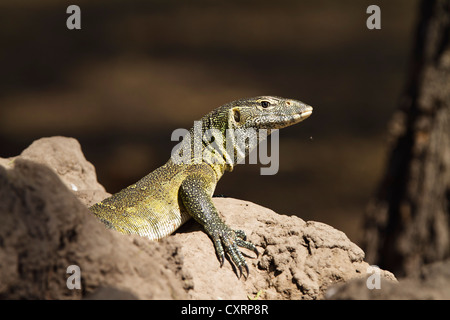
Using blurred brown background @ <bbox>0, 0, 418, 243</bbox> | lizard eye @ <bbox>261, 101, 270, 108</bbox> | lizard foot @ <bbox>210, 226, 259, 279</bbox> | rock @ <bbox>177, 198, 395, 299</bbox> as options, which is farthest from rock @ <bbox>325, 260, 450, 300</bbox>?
blurred brown background @ <bbox>0, 0, 418, 243</bbox>

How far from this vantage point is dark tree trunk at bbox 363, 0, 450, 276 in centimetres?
865

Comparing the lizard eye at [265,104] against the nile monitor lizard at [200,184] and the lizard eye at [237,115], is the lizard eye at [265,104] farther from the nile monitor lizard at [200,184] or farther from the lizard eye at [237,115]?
the lizard eye at [237,115]

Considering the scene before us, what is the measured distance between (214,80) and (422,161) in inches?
303

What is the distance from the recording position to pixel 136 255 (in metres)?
4.25

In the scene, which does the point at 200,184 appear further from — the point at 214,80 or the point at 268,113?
the point at 214,80

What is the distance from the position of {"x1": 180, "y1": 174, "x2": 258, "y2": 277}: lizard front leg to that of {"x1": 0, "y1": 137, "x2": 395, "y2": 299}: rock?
3.5 inches

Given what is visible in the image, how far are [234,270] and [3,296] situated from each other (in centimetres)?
236

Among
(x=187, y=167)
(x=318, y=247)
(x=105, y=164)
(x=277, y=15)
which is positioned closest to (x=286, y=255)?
(x=318, y=247)

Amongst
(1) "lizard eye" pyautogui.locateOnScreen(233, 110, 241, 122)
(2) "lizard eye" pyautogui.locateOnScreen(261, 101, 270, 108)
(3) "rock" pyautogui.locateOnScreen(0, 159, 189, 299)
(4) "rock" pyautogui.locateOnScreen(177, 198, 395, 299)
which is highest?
(2) "lizard eye" pyautogui.locateOnScreen(261, 101, 270, 108)

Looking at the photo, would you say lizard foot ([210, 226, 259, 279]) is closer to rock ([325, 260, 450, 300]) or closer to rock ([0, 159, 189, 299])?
rock ([0, 159, 189, 299])

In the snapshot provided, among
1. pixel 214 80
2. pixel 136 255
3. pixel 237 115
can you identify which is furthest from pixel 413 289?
pixel 214 80

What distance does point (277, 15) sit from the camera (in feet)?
54.2

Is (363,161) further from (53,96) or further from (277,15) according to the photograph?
(53,96)
